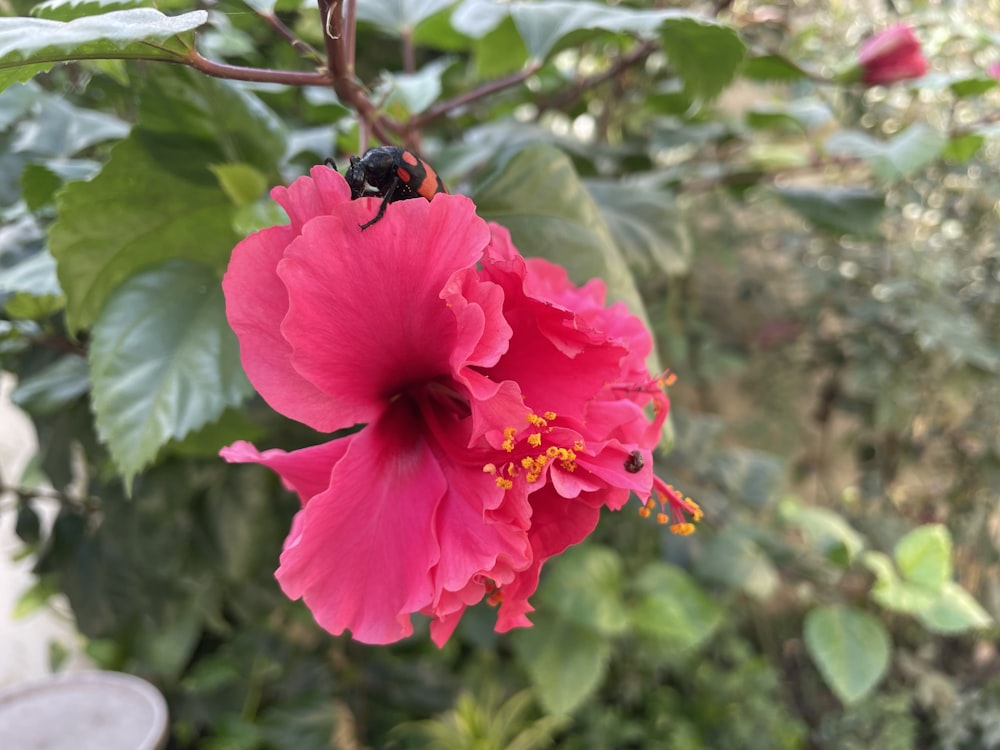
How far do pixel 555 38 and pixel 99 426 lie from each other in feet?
1.60

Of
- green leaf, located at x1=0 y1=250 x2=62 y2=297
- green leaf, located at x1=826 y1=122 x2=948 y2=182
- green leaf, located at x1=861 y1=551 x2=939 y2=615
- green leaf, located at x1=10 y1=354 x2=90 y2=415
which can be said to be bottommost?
green leaf, located at x1=861 y1=551 x2=939 y2=615

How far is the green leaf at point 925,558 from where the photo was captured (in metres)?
1.20

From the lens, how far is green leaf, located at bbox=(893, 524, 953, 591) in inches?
47.3

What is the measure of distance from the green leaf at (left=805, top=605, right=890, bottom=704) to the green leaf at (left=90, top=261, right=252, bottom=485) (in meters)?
1.14

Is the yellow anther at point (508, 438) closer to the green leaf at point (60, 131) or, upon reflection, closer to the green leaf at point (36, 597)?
the green leaf at point (60, 131)

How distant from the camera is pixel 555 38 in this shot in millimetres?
586

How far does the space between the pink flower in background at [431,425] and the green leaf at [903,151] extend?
604mm

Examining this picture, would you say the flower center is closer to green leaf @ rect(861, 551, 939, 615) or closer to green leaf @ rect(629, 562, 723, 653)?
green leaf @ rect(629, 562, 723, 653)

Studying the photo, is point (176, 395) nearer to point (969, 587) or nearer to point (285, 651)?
point (285, 651)

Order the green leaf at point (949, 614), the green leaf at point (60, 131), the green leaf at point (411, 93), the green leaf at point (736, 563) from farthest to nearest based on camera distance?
the green leaf at point (949, 614)
the green leaf at point (736, 563)
the green leaf at point (60, 131)
the green leaf at point (411, 93)

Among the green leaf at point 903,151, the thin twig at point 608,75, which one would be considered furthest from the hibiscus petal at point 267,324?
the green leaf at point 903,151

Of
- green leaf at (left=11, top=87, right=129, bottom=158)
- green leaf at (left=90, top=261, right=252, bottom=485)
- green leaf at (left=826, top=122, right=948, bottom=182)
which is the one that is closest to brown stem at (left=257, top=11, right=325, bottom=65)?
green leaf at (left=90, top=261, right=252, bottom=485)

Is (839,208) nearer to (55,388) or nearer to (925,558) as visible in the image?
(925,558)

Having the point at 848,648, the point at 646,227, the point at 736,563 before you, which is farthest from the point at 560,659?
the point at 646,227
